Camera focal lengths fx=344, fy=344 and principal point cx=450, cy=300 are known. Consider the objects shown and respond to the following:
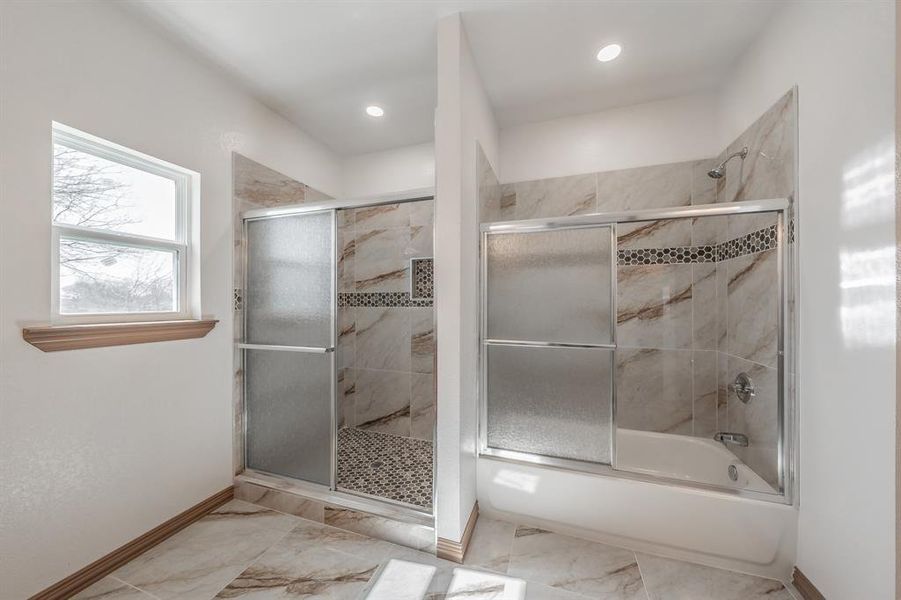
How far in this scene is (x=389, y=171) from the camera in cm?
307

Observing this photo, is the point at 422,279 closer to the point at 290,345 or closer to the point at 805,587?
the point at 290,345

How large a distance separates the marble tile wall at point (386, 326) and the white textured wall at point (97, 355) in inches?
41.2

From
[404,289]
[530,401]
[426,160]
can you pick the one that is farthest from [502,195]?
[530,401]

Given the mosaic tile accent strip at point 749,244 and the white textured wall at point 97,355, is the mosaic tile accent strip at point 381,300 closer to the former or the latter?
the white textured wall at point 97,355

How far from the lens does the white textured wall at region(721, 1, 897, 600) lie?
1067 millimetres

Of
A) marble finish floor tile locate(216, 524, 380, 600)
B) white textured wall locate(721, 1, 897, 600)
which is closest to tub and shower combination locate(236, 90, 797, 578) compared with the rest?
white textured wall locate(721, 1, 897, 600)

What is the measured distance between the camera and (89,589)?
1.41 meters

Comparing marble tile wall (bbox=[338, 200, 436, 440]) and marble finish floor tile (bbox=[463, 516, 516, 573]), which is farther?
marble tile wall (bbox=[338, 200, 436, 440])

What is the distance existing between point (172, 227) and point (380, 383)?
1.86 metres

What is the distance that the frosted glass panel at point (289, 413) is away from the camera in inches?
77.4

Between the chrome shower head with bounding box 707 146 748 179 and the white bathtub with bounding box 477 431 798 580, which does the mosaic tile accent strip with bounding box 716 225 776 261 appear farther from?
the white bathtub with bounding box 477 431 798 580

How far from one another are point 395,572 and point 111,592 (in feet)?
3.75

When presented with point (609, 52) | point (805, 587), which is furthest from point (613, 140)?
point (805, 587)

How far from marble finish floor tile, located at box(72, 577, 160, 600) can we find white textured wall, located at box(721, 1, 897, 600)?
103 inches
